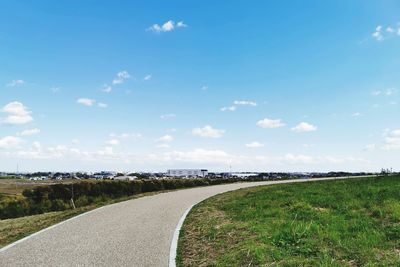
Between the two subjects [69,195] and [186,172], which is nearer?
[69,195]

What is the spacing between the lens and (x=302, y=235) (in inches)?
403

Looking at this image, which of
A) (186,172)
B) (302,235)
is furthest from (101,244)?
(186,172)

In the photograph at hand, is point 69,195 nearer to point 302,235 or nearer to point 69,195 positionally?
point 69,195

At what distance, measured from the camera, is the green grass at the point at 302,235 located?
8.42 m

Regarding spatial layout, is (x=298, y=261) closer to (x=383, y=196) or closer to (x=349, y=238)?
(x=349, y=238)

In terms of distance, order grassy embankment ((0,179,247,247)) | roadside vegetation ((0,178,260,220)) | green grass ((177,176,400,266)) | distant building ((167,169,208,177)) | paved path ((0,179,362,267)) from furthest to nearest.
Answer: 1. distant building ((167,169,208,177))
2. roadside vegetation ((0,178,260,220))
3. grassy embankment ((0,179,247,247))
4. paved path ((0,179,362,267))
5. green grass ((177,176,400,266))

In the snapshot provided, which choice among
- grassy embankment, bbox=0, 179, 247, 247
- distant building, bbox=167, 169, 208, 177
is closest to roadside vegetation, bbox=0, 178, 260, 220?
grassy embankment, bbox=0, 179, 247, 247

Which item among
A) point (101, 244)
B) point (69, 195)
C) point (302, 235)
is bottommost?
point (101, 244)

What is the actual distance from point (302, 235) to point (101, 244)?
502cm

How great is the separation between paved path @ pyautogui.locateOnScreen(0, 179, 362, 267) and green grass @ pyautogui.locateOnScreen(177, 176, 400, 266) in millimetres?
680

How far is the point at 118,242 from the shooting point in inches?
434

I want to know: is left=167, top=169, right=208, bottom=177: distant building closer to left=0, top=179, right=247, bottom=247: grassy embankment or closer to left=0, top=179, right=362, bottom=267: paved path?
left=0, top=179, right=247, bottom=247: grassy embankment

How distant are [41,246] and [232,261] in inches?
197

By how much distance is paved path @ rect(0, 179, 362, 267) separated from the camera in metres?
8.99
